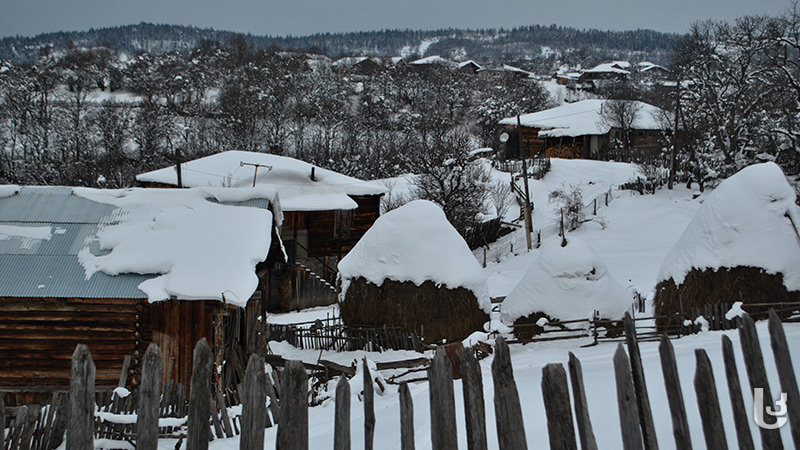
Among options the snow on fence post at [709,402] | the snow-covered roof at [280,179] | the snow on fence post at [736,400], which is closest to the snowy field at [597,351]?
the snow on fence post at [736,400]

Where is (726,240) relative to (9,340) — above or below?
above

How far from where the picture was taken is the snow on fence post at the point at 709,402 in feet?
10.6

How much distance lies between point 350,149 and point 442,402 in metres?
54.8

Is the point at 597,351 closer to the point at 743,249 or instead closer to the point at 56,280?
the point at 743,249

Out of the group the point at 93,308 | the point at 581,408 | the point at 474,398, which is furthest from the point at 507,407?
the point at 93,308

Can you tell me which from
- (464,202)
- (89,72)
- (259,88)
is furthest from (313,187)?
(89,72)

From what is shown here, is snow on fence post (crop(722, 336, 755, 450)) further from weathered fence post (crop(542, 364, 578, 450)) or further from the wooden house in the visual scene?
the wooden house

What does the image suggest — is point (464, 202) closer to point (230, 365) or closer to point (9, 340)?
point (230, 365)

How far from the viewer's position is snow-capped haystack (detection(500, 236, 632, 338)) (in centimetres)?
1592

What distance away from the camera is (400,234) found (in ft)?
60.6

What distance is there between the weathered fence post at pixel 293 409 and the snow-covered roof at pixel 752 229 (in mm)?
14599

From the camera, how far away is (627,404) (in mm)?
3166

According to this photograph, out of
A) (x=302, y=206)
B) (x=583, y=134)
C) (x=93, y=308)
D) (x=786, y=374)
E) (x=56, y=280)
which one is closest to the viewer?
(x=786, y=374)

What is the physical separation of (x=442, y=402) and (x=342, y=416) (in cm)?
54
